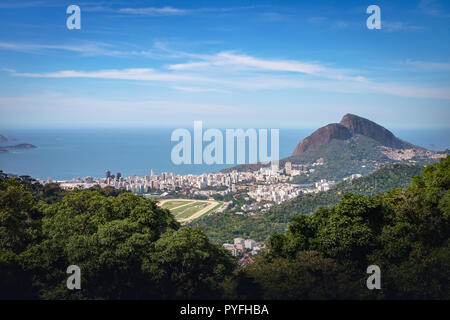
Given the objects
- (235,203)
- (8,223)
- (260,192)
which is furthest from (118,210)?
(260,192)

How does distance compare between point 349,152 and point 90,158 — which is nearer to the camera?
point 90,158

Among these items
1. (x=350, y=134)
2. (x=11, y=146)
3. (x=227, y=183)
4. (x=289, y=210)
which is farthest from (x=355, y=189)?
(x=350, y=134)

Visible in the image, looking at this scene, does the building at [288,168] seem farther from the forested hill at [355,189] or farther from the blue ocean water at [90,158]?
the forested hill at [355,189]

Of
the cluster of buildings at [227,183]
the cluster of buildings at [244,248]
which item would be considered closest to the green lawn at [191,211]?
the cluster of buildings at [227,183]

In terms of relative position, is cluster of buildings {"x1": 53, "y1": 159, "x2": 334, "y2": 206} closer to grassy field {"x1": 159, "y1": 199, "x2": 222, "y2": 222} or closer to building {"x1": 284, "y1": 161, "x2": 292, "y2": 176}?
building {"x1": 284, "y1": 161, "x2": 292, "y2": 176}

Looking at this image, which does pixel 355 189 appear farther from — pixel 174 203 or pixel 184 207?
pixel 174 203

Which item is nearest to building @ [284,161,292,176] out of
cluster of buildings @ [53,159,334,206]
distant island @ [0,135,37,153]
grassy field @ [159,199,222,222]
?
cluster of buildings @ [53,159,334,206]

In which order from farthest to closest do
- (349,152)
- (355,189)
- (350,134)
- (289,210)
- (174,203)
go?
(350,134)
(349,152)
(174,203)
(355,189)
(289,210)
